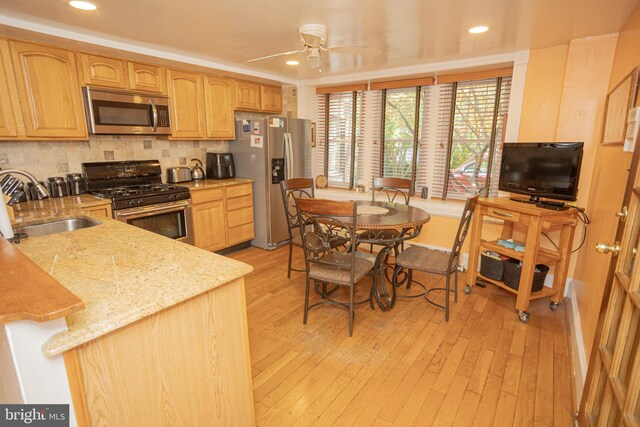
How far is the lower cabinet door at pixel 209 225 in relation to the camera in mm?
3592

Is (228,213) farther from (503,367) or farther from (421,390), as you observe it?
(503,367)

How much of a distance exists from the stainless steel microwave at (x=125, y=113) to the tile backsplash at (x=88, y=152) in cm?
32

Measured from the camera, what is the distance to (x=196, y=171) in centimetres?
405

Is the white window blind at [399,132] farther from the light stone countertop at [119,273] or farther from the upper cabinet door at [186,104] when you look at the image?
the light stone countertop at [119,273]

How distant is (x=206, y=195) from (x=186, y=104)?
3.37 feet

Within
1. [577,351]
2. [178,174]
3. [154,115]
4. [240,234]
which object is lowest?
[577,351]

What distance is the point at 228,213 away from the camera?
391 cm

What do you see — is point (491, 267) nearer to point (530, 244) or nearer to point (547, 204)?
point (530, 244)

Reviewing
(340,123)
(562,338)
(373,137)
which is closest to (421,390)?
(562,338)

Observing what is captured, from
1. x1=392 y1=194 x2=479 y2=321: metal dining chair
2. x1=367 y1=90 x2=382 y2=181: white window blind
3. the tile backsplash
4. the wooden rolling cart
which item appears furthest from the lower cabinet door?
the wooden rolling cart

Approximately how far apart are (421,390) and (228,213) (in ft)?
9.30

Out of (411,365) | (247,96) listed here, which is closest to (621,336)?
(411,365)

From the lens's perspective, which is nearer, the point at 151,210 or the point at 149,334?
the point at 149,334

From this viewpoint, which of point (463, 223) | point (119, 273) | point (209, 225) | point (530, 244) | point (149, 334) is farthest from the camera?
point (209, 225)
